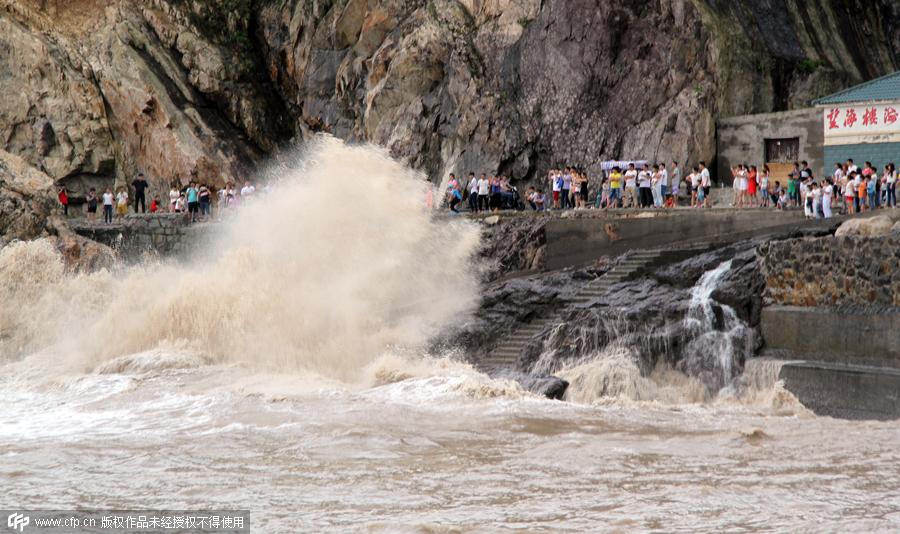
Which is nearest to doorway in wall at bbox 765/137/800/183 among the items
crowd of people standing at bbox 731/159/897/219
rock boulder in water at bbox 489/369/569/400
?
crowd of people standing at bbox 731/159/897/219

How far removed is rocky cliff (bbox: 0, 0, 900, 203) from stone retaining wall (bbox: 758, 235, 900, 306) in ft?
41.3

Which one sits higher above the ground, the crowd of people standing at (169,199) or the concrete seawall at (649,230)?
the crowd of people standing at (169,199)

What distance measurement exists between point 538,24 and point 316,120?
9.32 m

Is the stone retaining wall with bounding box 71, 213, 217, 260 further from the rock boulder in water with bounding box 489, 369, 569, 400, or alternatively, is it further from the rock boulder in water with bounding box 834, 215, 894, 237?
the rock boulder in water with bounding box 834, 215, 894, 237

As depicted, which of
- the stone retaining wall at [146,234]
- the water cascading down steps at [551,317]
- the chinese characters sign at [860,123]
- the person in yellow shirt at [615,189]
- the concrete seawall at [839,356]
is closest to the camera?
the concrete seawall at [839,356]

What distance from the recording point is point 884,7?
→ 35.8 m

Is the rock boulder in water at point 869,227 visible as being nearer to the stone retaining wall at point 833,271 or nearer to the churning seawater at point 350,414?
the stone retaining wall at point 833,271

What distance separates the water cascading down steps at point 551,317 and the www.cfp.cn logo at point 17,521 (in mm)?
9789

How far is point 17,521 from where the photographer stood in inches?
411

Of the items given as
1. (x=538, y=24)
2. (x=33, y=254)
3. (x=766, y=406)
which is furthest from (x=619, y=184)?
(x=33, y=254)

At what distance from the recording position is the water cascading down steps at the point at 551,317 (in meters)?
19.5

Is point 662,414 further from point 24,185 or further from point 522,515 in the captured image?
point 24,185

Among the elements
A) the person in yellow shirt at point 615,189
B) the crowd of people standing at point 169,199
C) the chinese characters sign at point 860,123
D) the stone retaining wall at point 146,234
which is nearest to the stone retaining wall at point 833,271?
the chinese characters sign at point 860,123

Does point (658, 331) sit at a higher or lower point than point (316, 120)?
lower
